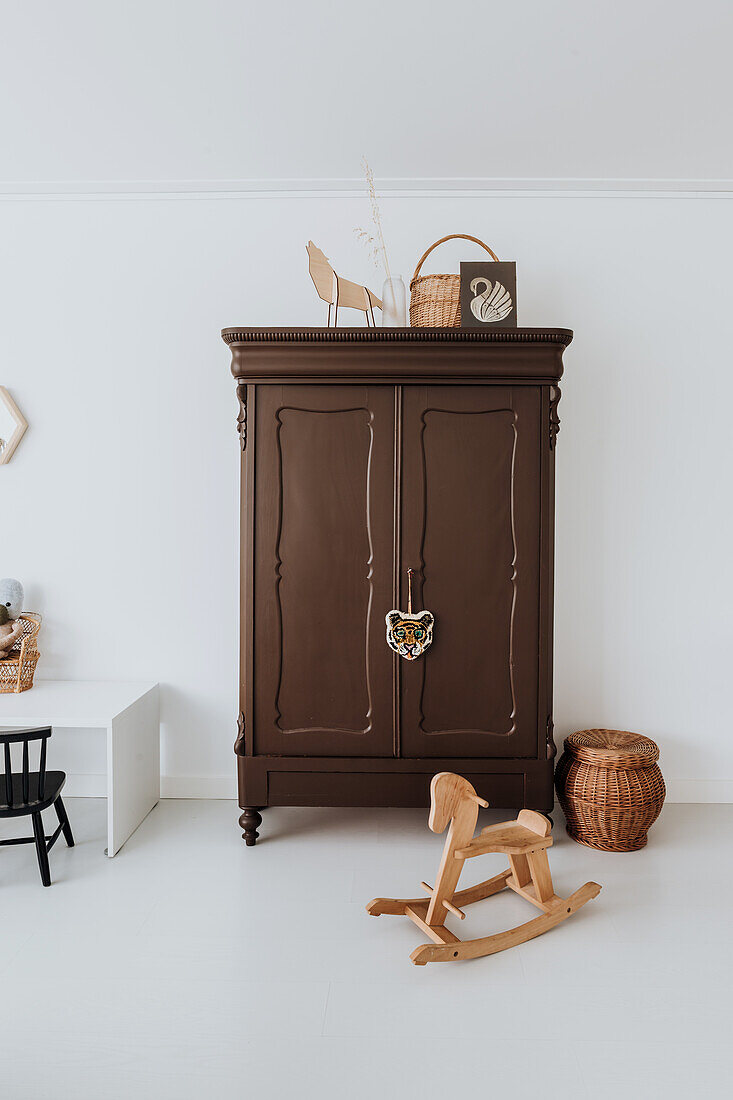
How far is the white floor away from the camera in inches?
68.1

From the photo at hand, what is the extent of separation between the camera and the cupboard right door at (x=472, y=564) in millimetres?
2768

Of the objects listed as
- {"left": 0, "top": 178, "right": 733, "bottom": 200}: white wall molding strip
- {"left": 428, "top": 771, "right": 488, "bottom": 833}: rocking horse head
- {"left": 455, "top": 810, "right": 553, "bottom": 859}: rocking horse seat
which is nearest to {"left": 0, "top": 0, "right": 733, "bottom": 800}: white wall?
{"left": 0, "top": 178, "right": 733, "bottom": 200}: white wall molding strip

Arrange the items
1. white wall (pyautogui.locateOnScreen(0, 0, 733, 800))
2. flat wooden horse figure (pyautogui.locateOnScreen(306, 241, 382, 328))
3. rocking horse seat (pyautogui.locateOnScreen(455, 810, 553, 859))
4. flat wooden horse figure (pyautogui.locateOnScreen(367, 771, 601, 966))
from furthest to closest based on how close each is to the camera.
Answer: white wall (pyautogui.locateOnScreen(0, 0, 733, 800)) < flat wooden horse figure (pyautogui.locateOnScreen(306, 241, 382, 328)) < rocking horse seat (pyautogui.locateOnScreen(455, 810, 553, 859)) < flat wooden horse figure (pyautogui.locateOnScreen(367, 771, 601, 966))

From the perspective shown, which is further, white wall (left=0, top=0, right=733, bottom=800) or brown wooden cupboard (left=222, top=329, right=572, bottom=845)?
white wall (left=0, top=0, right=733, bottom=800)

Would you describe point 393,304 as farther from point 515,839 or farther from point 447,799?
point 515,839

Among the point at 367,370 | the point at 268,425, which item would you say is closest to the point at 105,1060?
the point at 268,425

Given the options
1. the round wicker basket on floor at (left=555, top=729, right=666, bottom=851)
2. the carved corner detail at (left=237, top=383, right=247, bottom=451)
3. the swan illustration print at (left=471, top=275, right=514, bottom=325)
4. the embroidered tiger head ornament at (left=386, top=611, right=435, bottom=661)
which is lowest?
the round wicker basket on floor at (left=555, top=729, right=666, bottom=851)

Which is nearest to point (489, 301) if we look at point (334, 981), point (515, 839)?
point (515, 839)

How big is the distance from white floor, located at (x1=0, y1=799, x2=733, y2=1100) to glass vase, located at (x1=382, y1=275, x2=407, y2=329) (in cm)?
192

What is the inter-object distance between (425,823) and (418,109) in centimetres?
259

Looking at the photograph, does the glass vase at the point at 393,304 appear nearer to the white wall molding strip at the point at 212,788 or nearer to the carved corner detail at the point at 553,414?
the carved corner detail at the point at 553,414

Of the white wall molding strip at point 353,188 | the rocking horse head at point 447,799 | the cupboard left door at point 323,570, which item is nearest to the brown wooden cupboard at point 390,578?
the cupboard left door at point 323,570

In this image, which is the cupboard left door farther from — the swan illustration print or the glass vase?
the swan illustration print

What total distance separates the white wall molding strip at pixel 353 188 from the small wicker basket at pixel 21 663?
1785 millimetres
